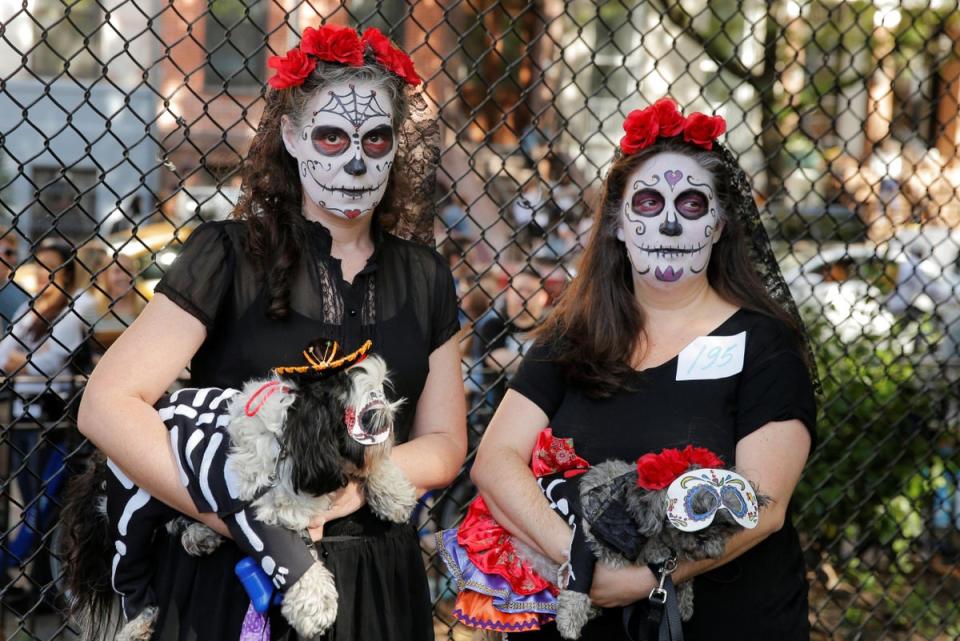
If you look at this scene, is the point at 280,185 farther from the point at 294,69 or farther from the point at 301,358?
the point at 301,358

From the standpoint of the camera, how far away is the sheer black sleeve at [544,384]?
2941 millimetres

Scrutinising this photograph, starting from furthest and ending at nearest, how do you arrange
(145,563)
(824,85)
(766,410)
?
1. (824,85)
2. (766,410)
3. (145,563)

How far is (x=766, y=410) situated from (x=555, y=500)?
1.88 feet

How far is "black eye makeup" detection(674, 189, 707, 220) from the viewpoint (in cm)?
293

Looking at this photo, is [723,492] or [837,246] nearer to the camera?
[723,492]

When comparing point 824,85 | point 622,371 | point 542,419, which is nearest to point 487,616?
point 542,419

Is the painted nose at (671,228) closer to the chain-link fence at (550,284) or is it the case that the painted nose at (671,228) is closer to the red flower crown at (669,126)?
the red flower crown at (669,126)

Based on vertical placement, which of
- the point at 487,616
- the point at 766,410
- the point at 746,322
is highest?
the point at 746,322

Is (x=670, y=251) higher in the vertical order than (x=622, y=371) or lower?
higher

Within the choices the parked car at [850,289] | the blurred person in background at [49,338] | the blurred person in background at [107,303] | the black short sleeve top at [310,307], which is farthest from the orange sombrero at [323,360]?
the blurred person in background at [107,303]

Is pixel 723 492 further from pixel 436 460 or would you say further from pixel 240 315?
pixel 240 315

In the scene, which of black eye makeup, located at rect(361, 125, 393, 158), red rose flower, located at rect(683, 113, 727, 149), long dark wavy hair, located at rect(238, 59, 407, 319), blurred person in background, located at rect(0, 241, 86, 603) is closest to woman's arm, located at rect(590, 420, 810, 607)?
red rose flower, located at rect(683, 113, 727, 149)

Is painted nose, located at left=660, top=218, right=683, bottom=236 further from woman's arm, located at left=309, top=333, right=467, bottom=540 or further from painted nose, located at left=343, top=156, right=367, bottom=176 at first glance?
painted nose, located at left=343, top=156, right=367, bottom=176

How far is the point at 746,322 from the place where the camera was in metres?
2.88
